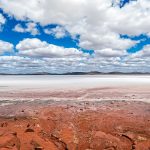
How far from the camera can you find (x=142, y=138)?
16109 millimetres

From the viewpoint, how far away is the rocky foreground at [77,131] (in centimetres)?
1489

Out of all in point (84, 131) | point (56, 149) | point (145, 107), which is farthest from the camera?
point (145, 107)

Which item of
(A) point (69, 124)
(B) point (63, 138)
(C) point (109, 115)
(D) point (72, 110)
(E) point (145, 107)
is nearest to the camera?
(B) point (63, 138)

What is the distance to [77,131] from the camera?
17.2 m

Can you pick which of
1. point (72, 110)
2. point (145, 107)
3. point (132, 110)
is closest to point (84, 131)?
point (72, 110)

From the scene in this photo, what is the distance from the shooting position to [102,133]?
1669 cm

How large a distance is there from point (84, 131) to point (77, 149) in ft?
8.57

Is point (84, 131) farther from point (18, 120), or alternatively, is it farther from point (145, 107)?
point (145, 107)

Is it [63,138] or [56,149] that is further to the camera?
[63,138]

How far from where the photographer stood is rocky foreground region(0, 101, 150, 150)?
14.9m

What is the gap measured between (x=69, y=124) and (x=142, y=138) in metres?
5.06

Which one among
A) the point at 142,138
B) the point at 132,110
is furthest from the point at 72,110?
the point at 142,138

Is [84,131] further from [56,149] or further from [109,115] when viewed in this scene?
[109,115]

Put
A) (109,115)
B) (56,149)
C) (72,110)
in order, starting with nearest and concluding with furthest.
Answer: (56,149), (109,115), (72,110)
